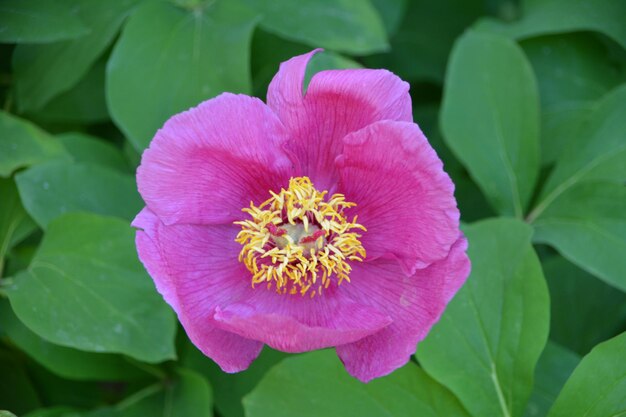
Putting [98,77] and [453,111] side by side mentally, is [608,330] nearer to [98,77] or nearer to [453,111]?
[453,111]

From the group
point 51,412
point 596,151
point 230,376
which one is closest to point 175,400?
point 230,376

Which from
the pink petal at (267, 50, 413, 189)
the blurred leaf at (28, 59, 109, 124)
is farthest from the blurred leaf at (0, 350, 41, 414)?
the pink petal at (267, 50, 413, 189)

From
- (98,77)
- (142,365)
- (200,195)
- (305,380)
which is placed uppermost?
(200,195)

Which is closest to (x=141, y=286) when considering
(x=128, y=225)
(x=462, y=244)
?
(x=128, y=225)

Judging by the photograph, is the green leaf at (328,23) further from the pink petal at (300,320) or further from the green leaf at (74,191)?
the pink petal at (300,320)

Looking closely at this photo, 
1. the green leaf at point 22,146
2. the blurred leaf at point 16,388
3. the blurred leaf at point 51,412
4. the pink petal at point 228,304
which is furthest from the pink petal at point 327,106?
the blurred leaf at point 16,388

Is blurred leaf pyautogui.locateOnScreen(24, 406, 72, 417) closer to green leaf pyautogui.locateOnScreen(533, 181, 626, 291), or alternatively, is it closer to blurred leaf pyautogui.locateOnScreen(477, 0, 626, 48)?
green leaf pyautogui.locateOnScreen(533, 181, 626, 291)
